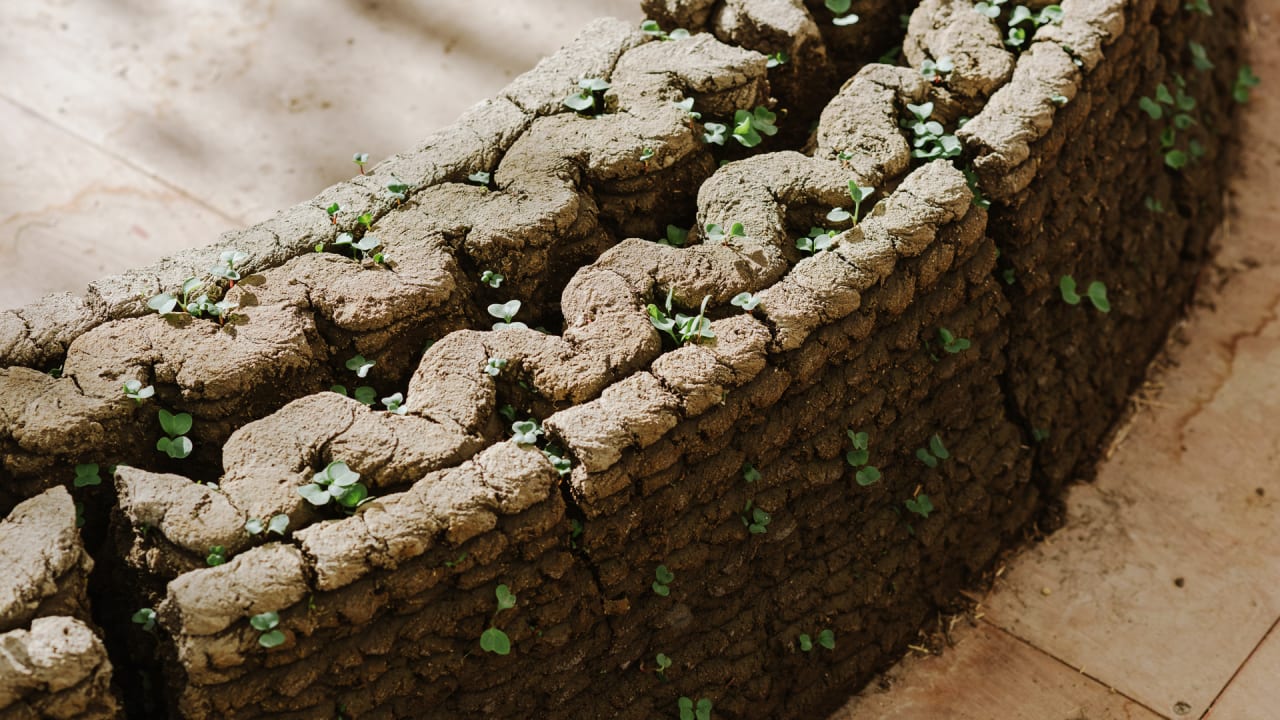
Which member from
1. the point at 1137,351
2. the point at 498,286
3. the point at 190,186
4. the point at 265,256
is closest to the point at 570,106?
the point at 498,286

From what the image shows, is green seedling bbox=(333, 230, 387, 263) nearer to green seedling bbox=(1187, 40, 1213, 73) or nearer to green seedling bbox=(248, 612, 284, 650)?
green seedling bbox=(248, 612, 284, 650)

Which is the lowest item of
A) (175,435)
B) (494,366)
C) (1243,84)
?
(1243,84)

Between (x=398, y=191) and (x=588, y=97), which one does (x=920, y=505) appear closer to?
(x=588, y=97)

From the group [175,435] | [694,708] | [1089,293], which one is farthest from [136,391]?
[1089,293]

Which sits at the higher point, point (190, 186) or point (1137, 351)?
point (190, 186)

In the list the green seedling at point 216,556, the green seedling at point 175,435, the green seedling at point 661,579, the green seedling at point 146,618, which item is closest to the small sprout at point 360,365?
the green seedling at point 175,435

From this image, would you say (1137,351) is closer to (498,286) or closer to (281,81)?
(498,286)
